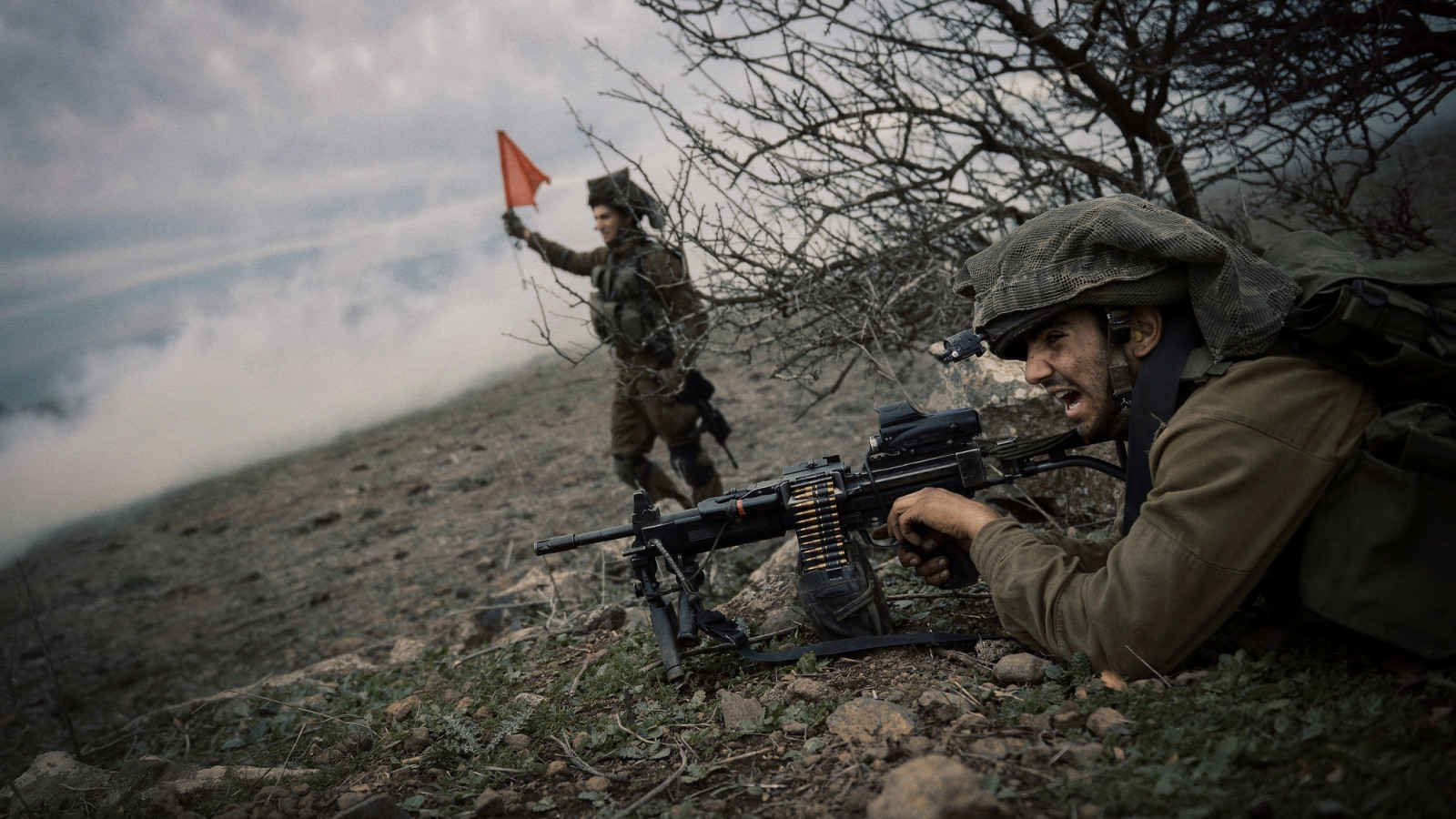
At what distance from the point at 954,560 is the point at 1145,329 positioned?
100cm

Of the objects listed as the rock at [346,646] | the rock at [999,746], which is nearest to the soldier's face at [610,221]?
the rock at [346,646]

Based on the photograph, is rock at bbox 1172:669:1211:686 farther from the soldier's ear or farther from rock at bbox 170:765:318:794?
rock at bbox 170:765:318:794

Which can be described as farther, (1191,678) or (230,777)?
(230,777)

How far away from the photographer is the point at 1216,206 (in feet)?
19.0

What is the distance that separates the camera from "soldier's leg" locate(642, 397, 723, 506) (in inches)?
248

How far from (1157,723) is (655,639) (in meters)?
2.08

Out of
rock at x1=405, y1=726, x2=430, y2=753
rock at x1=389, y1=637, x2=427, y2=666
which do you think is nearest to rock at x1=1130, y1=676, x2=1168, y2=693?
rock at x1=405, y1=726, x2=430, y2=753

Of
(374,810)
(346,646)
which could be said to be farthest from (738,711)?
(346,646)

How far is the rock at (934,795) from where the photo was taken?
181 centimetres

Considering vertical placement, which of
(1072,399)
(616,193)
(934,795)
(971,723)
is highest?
(616,193)

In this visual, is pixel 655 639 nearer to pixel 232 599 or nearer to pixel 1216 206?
pixel 1216 206

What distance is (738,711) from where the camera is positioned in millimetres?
2760

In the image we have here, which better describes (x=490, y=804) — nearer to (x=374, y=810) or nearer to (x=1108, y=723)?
(x=374, y=810)

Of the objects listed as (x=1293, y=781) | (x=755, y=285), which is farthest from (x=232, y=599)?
(x=1293, y=781)
